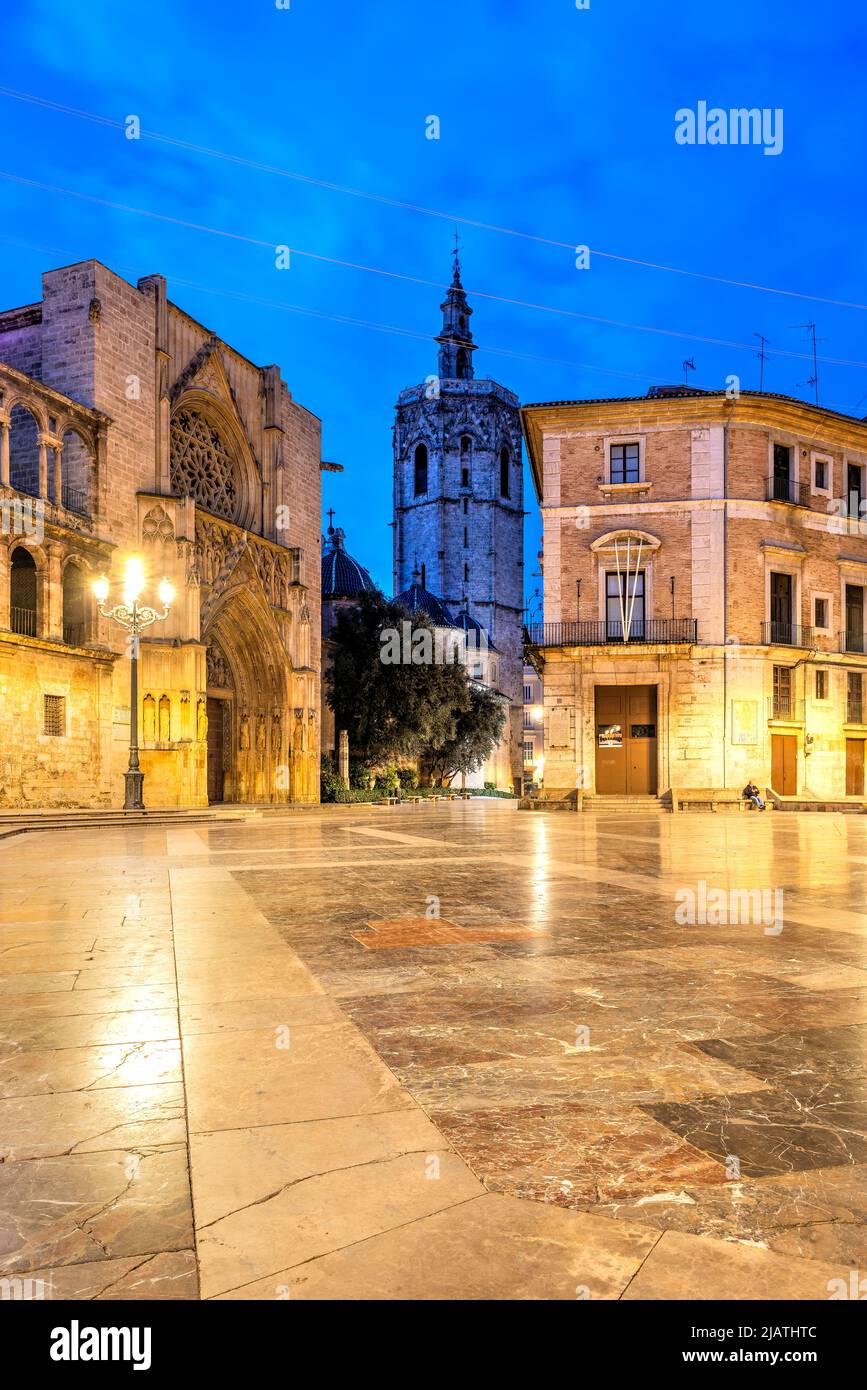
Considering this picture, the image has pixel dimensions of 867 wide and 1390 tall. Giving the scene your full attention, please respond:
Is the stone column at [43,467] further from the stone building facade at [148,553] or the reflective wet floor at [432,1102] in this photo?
the reflective wet floor at [432,1102]

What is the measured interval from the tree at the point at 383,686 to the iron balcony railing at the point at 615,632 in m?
8.01

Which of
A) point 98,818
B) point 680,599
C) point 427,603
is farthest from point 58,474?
point 427,603

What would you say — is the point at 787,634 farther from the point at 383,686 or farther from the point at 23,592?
the point at 23,592

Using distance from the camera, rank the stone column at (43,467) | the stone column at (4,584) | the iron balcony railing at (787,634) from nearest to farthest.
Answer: the stone column at (4,584) → the stone column at (43,467) → the iron balcony railing at (787,634)

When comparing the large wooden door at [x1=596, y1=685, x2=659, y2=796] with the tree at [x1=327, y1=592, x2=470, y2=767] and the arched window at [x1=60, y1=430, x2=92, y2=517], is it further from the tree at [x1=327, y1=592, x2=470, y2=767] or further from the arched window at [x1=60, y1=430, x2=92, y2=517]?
the arched window at [x1=60, y1=430, x2=92, y2=517]

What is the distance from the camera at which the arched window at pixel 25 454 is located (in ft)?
80.5

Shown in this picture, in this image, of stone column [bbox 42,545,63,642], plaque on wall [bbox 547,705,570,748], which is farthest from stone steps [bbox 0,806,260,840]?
plaque on wall [bbox 547,705,570,748]

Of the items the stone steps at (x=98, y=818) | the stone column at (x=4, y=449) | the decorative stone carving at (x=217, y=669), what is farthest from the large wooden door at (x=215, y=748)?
the stone column at (x=4, y=449)

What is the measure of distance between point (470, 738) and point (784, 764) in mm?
16031

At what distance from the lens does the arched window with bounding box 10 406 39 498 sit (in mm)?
24547

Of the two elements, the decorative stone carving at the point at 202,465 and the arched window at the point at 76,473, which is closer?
the arched window at the point at 76,473

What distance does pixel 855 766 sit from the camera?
107ft

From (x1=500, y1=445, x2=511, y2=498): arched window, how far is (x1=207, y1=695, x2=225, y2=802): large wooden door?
159 ft
